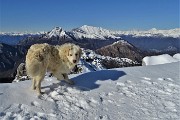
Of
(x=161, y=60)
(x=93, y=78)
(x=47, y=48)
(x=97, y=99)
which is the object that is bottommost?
(x=97, y=99)

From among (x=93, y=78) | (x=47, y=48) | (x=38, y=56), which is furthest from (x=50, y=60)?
(x=93, y=78)

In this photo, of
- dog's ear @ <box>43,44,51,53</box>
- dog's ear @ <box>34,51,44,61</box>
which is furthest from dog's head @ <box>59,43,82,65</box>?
dog's ear @ <box>34,51,44,61</box>

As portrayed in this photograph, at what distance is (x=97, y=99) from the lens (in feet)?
30.8

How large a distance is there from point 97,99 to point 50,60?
2067 mm

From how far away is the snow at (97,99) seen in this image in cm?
812

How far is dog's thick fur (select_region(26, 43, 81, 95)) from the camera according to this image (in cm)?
928

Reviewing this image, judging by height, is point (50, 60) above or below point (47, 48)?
below

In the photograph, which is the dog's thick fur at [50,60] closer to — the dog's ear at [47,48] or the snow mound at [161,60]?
the dog's ear at [47,48]

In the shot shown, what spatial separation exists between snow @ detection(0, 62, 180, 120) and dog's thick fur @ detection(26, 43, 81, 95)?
0.38 meters

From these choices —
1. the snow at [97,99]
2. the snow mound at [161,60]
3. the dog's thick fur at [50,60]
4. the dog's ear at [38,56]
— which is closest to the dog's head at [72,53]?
the dog's thick fur at [50,60]

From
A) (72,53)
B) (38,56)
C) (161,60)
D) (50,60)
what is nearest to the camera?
(38,56)

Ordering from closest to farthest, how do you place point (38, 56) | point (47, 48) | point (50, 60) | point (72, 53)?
point (38, 56) < point (47, 48) < point (50, 60) < point (72, 53)

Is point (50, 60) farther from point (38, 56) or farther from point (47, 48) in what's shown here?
point (38, 56)

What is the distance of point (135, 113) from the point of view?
8.70 meters
